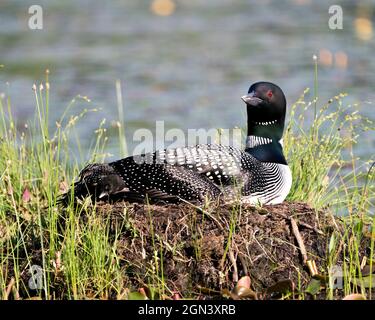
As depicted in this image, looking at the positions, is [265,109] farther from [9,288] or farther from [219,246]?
[9,288]

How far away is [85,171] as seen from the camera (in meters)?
5.23

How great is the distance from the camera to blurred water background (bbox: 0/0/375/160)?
10.1 metres

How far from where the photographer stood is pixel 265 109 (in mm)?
5691

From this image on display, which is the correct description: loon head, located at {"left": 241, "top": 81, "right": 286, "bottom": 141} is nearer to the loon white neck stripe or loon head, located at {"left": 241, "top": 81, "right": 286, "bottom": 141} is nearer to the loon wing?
the loon white neck stripe

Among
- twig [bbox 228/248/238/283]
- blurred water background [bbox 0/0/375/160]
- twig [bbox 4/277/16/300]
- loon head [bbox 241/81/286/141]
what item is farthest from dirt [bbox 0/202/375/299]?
blurred water background [bbox 0/0/375/160]

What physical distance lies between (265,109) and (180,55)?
6.63m

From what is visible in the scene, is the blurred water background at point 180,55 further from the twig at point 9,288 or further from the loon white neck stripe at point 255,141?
the twig at point 9,288

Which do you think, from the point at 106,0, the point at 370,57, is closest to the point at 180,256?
the point at 370,57

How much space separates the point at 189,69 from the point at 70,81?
1.63 m

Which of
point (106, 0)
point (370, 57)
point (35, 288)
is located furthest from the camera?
point (106, 0)

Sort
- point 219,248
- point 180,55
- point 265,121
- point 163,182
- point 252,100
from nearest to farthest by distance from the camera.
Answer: point 219,248, point 163,182, point 252,100, point 265,121, point 180,55

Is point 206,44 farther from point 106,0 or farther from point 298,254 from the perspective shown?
point 298,254

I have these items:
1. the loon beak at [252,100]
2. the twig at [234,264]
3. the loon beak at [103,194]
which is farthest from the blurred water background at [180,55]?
the twig at [234,264]

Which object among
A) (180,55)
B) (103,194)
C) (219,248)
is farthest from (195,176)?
(180,55)
